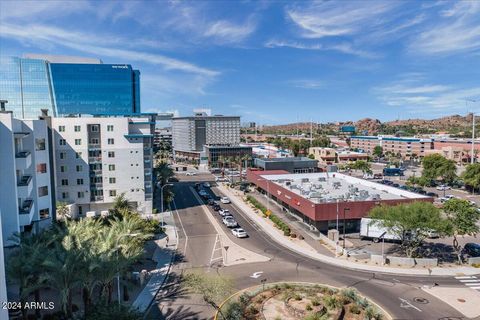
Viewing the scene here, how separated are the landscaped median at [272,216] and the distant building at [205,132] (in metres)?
94.2

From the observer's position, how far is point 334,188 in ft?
228

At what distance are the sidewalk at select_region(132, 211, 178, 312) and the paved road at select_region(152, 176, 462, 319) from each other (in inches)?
71.5

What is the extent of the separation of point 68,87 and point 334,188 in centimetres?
9665

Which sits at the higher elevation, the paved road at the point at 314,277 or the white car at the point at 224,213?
the white car at the point at 224,213

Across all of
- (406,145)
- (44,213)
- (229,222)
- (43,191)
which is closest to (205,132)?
(406,145)

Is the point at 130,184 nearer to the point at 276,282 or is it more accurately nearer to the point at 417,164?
the point at 276,282

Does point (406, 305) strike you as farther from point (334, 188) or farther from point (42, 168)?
point (42, 168)

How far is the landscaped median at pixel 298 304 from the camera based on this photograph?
95.2ft

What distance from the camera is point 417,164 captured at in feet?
516

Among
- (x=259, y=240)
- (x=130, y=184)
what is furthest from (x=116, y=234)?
(x=130, y=184)

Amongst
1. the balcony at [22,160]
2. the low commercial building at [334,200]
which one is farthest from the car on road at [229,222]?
the balcony at [22,160]

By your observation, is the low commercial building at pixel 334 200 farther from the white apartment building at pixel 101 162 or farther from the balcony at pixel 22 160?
Answer: the balcony at pixel 22 160

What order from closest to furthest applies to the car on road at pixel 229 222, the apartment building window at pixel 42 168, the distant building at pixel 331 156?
the apartment building window at pixel 42 168, the car on road at pixel 229 222, the distant building at pixel 331 156

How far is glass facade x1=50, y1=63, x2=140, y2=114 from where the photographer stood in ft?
382
